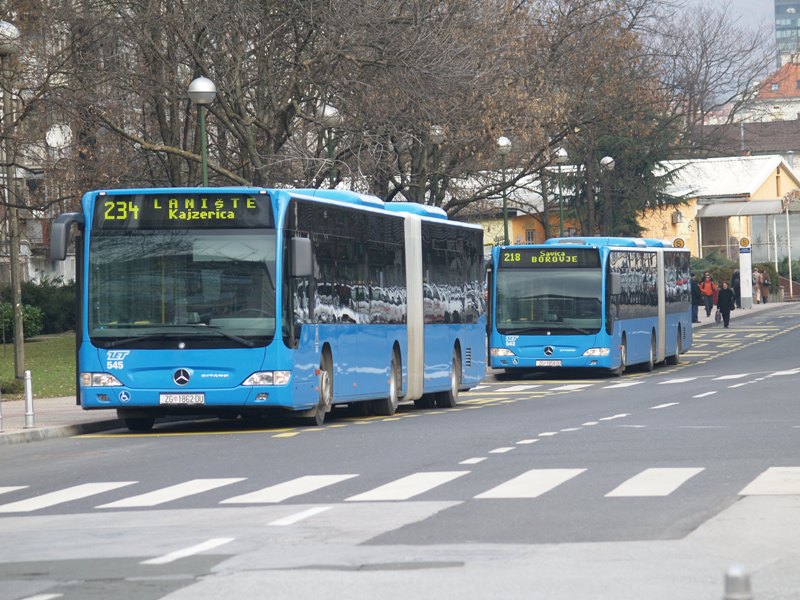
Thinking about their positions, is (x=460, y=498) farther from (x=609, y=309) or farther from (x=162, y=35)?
(x=162, y=35)

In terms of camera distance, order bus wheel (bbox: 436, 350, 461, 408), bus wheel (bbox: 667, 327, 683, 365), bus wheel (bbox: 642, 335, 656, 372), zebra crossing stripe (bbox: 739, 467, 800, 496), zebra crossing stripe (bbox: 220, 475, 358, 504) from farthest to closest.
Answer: bus wheel (bbox: 667, 327, 683, 365) < bus wheel (bbox: 642, 335, 656, 372) < bus wheel (bbox: 436, 350, 461, 408) < zebra crossing stripe (bbox: 220, 475, 358, 504) < zebra crossing stripe (bbox: 739, 467, 800, 496)

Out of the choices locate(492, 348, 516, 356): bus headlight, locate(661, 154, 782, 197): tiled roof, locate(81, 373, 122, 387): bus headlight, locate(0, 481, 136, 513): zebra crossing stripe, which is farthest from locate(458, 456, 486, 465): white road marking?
locate(661, 154, 782, 197): tiled roof

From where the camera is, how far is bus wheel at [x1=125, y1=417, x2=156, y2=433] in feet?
74.5

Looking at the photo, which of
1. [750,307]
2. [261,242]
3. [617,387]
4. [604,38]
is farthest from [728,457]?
[750,307]

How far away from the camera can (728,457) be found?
52.2 feet

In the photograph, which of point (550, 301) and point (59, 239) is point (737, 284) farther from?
point (59, 239)

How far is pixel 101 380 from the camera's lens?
68.9 feet

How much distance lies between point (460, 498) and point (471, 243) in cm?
1748

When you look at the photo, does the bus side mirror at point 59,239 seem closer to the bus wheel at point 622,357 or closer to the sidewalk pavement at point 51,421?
the sidewalk pavement at point 51,421

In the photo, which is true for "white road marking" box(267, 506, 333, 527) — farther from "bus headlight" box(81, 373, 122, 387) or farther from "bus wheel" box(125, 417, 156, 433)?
"bus wheel" box(125, 417, 156, 433)

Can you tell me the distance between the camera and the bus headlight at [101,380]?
21.0 metres

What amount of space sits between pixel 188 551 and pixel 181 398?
35.7 feet

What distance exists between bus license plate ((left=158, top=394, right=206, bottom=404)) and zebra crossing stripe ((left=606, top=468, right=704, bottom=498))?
7.59 m

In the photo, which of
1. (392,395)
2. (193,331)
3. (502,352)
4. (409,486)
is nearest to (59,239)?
(193,331)
